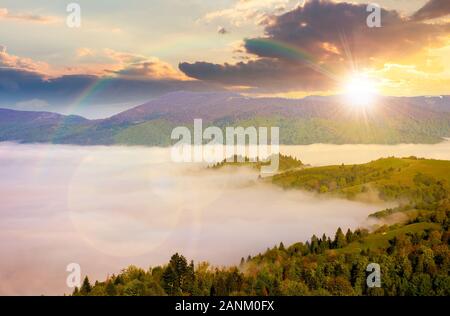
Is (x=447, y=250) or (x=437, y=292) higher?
(x=447, y=250)

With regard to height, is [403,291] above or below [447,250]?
below
